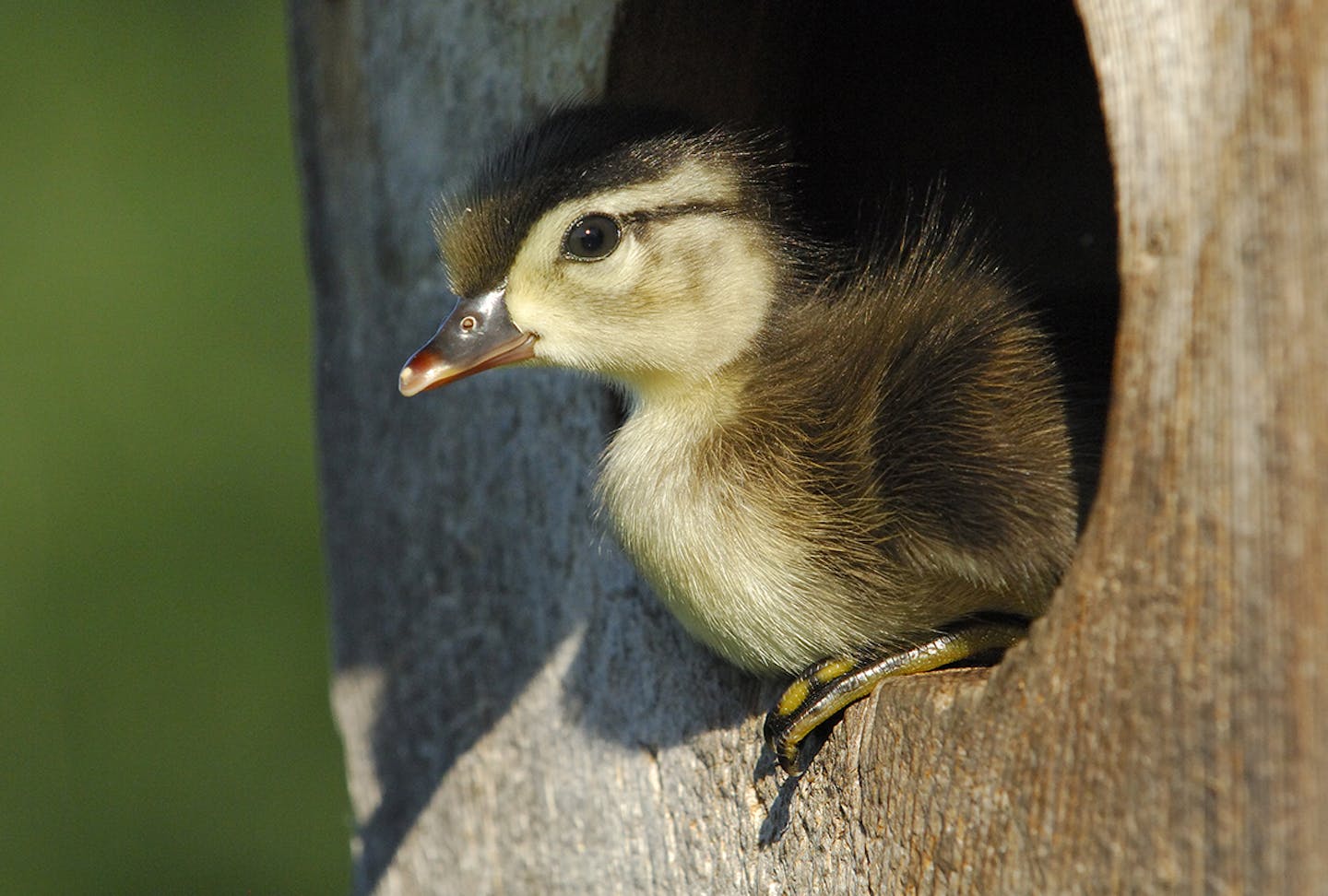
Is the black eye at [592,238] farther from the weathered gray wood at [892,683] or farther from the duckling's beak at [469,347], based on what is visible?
the weathered gray wood at [892,683]

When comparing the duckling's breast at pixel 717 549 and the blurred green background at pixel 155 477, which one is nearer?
the duckling's breast at pixel 717 549

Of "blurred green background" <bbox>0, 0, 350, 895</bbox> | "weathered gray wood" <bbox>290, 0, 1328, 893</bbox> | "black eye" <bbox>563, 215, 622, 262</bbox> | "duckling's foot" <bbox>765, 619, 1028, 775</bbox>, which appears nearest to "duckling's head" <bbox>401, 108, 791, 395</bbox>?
"black eye" <bbox>563, 215, 622, 262</bbox>

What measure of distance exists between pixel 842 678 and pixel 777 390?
0.39 meters

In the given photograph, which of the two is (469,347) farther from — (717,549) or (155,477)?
(155,477)

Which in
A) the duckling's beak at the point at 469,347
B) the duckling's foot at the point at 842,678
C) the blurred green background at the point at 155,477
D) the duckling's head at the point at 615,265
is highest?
the duckling's head at the point at 615,265

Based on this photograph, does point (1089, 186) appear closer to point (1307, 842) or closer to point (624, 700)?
point (624, 700)

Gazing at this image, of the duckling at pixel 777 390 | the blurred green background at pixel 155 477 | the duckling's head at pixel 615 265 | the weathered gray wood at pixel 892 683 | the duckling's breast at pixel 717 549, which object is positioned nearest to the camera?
the weathered gray wood at pixel 892 683

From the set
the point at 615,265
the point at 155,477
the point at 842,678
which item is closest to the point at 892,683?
the point at 842,678

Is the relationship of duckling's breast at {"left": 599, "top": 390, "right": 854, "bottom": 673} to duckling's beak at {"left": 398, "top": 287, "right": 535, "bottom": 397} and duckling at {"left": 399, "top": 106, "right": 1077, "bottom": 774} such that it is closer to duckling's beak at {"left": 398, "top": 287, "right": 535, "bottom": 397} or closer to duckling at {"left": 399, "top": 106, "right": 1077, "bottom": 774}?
duckling at {"left": 399, "top": 106, "right": 1077, "bottom": 774}

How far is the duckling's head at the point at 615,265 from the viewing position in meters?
2.12

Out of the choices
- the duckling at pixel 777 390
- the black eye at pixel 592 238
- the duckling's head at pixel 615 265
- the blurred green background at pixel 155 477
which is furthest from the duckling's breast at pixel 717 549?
the blurred green background at pixel 155 477

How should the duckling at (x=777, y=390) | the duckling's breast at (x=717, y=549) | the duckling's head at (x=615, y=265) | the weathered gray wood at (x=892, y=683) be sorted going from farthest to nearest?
the duckling's head at (x=615, y=265)
the duckling's breast at (x=717, y=549)
the duckling at (x=777, y=390)
the weathered gray wood at (x=892, y=683)

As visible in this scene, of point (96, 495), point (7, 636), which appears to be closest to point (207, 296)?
point (96, 495)

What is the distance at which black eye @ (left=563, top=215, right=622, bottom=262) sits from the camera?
7.00ft
